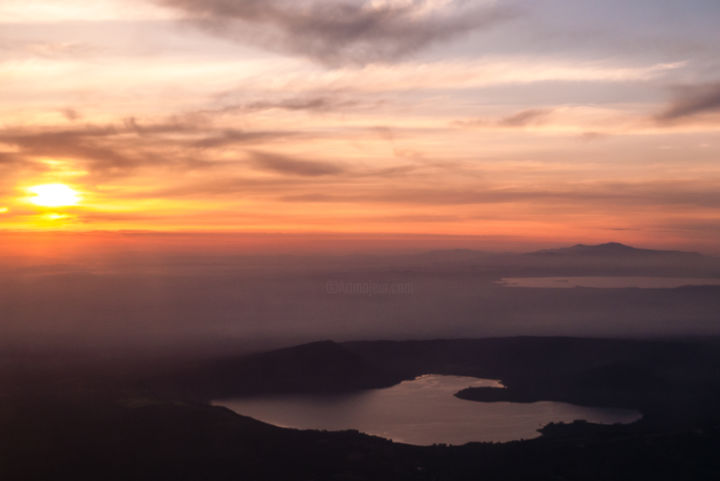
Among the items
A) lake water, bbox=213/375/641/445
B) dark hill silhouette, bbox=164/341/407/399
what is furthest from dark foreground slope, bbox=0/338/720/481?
dark hill silhouette, bbox=164/341/407/399

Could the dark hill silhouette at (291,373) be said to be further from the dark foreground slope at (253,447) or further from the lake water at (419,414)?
the dark foreground slope at (253,447)

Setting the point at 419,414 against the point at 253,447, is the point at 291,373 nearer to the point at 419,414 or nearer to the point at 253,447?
the point at 419,414

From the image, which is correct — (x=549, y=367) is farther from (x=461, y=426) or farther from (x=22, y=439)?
(x=22, y=439)

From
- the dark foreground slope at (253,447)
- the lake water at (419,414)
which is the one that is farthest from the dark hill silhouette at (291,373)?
the dark foreground slope at (253,447)

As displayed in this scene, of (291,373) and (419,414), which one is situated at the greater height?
(291,373)

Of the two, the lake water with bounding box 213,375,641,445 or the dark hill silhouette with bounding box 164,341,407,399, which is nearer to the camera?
the lake water with bounding box 213,375,641,445

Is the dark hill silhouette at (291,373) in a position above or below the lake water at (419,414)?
above

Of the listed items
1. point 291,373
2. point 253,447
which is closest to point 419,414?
point 291,373

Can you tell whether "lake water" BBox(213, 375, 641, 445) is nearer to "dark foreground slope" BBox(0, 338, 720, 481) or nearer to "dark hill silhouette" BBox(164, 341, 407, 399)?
"dark hill silhouette" BBox(164, 341, 407, 399)

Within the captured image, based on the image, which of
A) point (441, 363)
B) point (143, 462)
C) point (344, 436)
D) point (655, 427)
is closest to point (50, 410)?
point (143, 462)
